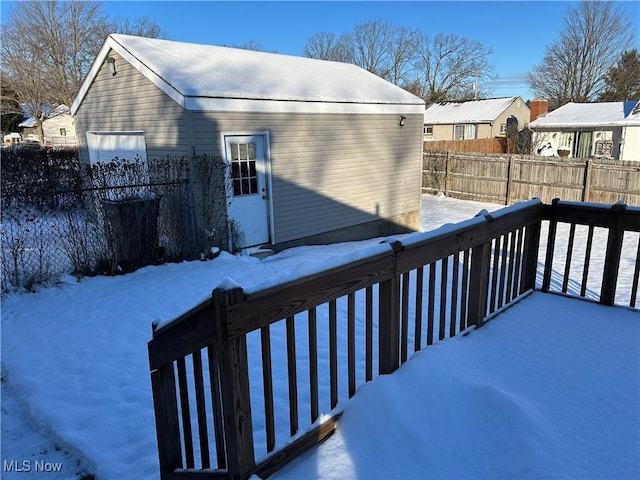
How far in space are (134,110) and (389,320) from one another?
731 centimetres

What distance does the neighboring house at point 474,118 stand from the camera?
92.8 ft

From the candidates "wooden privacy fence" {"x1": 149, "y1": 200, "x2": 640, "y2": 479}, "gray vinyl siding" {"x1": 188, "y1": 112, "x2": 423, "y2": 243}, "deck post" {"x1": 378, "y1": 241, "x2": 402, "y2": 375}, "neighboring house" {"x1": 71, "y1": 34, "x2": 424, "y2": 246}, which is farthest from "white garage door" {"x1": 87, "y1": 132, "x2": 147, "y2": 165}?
"deck post" {"x1": 378, "y1": 241, "x2": 402, "y2": 375}

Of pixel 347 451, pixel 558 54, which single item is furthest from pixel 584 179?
pixel 558 54

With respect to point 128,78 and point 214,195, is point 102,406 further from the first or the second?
point 128,78

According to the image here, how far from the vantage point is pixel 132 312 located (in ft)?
17.9

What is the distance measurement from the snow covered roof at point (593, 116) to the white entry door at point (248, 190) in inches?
637

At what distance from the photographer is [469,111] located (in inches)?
1164

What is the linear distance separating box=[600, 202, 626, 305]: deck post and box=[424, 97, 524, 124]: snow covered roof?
26.0 m

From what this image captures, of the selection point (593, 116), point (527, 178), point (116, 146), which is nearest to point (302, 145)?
point (116, 146)

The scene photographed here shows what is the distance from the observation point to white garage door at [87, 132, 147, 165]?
27.9 feet

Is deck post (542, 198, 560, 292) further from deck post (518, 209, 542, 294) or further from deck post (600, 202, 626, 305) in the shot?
deck post (600, 202, 626, 305)

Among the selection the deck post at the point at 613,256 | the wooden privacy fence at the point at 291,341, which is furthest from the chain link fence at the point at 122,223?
the deck post at the point at 613,256

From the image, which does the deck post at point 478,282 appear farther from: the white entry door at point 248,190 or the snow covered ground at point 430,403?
the white entry door at point 248,190

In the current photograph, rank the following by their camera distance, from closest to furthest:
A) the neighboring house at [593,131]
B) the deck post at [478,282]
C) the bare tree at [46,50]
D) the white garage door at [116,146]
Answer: the deck post at [478,282]
the white garage door at [116,146]
the neighboring house at [593,131]
the bare tree at [46,50]
